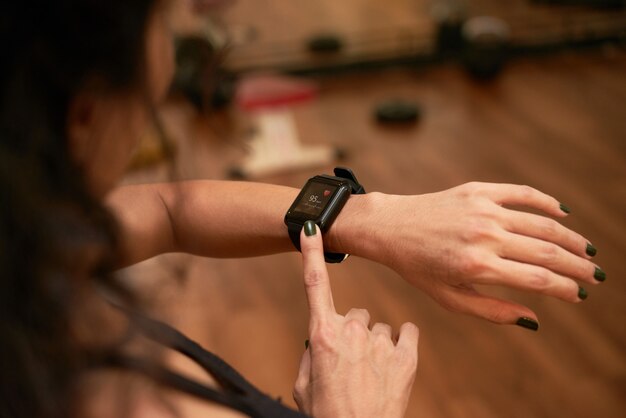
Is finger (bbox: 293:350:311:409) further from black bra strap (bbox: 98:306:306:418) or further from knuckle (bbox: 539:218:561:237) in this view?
knuckle (bbox: 539:218:561:237)

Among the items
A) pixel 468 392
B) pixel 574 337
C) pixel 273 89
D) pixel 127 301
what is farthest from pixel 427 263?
pixel 273 89

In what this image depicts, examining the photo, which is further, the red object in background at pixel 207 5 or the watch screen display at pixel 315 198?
the red object in background at pixel 207 5

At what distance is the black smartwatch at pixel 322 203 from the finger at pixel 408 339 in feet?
0.52

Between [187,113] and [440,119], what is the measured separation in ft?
4.12

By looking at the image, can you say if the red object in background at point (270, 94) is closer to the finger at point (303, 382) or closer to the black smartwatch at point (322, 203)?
the black smartwatch at point (322, 203)

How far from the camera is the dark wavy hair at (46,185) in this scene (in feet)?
1.78

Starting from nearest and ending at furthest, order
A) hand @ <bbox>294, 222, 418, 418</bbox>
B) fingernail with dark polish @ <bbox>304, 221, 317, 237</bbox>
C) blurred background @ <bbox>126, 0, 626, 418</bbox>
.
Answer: hand @ <bbox>294, 222, 418, 418</bbox> < fingernail with dark polish @ <bbox>304, 221, 317, 237</bbox> < blurred background @ <bbox>126, 0, 626, 418</bbox>

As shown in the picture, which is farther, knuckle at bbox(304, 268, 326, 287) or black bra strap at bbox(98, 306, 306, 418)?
knuckle at bbox(304, 268, 326, 287)

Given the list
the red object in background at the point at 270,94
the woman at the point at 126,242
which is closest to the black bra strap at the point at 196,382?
the woman at the point at 126,242

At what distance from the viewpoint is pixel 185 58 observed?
140 inches

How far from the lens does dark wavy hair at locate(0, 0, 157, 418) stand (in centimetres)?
54

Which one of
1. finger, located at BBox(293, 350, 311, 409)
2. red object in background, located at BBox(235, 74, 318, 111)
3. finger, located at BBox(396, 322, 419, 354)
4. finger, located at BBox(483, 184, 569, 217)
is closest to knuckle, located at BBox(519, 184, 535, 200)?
finger, located at BBox(483, 184, 569, 217)

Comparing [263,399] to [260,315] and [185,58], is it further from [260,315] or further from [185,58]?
[185,58]

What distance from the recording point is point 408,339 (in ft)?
3.04
